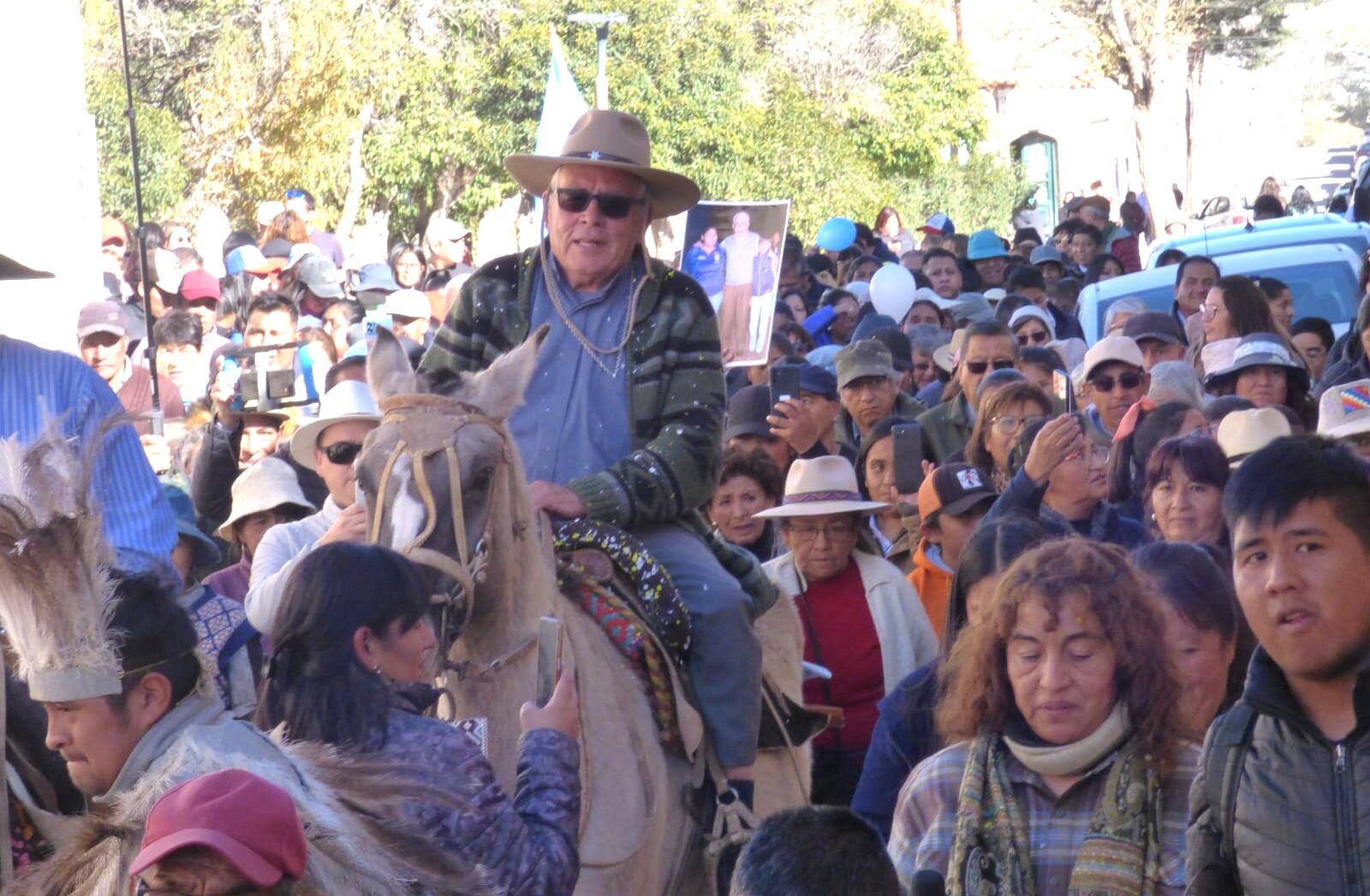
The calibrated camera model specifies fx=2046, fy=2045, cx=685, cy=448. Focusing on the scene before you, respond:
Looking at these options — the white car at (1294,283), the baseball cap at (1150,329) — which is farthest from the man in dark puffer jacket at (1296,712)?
the white car at (1294,283)

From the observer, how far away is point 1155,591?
4539 millimetres

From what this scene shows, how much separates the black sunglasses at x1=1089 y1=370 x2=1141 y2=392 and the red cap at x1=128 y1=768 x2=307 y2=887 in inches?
302

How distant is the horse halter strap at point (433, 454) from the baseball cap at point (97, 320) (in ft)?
18.9

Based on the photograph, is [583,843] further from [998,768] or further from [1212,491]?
[1212,491]

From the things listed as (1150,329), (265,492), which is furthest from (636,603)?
(1150,329)

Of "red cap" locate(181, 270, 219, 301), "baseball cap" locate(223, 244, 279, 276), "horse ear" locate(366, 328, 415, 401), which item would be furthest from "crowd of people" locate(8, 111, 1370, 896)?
"baseball cap" locate(223, 244, 279, 276)

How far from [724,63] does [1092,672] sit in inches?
1204

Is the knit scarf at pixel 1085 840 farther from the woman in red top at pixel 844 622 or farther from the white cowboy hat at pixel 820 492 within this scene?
the white cowboy hat at pixel 820 492

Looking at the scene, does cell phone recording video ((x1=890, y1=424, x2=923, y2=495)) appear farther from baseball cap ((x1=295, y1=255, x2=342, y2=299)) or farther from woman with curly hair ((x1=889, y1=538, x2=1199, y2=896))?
baseball cap ((x1=295, y1=255, x2=342, y2=299))

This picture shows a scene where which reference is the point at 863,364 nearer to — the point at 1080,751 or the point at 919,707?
the point at 919,707

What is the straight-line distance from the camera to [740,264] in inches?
537

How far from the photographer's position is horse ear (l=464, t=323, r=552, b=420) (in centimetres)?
561

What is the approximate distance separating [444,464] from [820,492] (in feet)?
9.20

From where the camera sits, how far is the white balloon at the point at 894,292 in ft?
54.4
